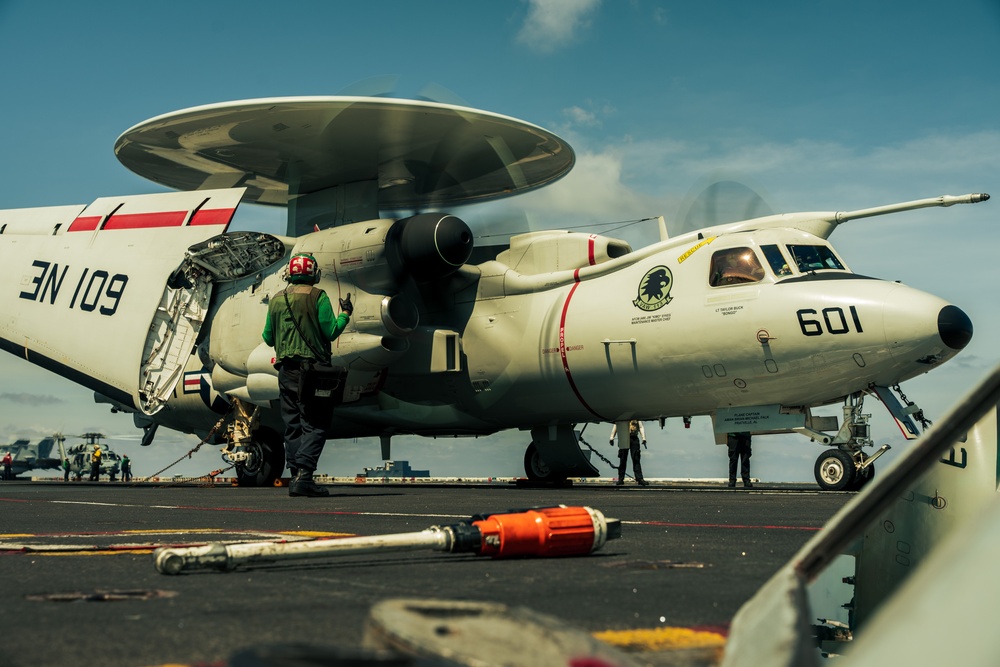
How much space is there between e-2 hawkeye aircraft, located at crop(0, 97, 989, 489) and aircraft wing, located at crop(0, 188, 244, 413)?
0.04m

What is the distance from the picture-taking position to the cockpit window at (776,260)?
441 inches

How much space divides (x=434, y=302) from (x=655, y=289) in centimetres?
362

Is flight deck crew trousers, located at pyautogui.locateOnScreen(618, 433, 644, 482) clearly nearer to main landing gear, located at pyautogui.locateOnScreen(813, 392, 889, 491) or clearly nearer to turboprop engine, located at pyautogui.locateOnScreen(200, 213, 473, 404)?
turboprop engine, located at pyautogui.locateOnScreen(200, 213, 473, 404)

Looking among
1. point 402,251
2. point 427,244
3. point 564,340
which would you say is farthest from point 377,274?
point 564,340

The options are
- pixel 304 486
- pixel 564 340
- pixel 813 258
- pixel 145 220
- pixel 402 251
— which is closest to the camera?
pixel 304 486

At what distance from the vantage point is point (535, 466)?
1573 centimetres

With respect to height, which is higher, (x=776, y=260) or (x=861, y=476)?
(x=776, y=260)

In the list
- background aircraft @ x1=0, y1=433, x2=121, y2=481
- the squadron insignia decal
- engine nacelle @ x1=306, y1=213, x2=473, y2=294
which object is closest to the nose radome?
the squadron insignia decal

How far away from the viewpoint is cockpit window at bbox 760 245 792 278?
36.8 feet

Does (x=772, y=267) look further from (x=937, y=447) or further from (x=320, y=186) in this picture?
(x=937, y=447)

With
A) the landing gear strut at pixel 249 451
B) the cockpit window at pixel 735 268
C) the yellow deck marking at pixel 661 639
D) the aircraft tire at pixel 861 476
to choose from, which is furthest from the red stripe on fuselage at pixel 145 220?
the yellow deck marking at pixel 661 639

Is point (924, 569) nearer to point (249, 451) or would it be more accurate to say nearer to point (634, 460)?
point (249, 451)

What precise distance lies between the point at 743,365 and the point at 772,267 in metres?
1.19

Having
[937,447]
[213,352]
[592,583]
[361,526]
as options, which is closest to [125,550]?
[361,526]
